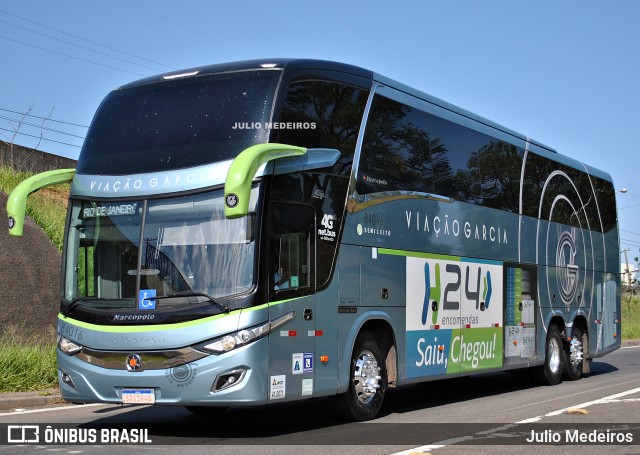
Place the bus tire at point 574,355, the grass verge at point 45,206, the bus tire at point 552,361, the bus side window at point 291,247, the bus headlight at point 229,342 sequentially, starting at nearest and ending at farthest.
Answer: the bus headlight at point 229,342
the bus side window at point 291,247
the bus tire at point 552,361
the bus tire at point 574,355
the grass verge at point 45,206

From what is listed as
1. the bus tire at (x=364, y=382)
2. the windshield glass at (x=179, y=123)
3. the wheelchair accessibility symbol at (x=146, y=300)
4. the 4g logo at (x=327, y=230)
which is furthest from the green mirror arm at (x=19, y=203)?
the bus tire at (x=364, y=382)

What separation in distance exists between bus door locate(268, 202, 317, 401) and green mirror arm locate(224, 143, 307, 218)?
0.78 m

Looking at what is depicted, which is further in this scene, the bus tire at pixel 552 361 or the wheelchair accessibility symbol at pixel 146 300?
the bus tire at pixel 552 361

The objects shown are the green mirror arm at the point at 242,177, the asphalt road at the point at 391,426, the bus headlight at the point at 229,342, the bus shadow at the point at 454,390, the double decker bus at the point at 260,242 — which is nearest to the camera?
the green mirror arm at the point at 242,177

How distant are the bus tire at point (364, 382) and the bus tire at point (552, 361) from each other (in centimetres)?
626

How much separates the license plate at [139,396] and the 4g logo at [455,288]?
14.9ft

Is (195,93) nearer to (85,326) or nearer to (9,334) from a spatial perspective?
(85,326)

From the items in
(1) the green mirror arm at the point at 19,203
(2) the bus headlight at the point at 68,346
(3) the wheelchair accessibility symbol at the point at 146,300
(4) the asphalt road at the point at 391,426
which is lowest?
(4) the asphalt road at the point at 391,426

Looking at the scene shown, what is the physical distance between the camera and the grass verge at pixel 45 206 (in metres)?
22.2

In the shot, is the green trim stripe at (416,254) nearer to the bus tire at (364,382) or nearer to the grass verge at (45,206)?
the bus tire at (364,382)

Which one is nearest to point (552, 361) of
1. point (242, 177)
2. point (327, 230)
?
point (327, 230)

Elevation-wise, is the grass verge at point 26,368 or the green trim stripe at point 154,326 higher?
the green trim stripe at point 154,326

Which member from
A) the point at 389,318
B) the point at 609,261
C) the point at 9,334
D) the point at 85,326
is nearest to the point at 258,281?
the point at 85,326

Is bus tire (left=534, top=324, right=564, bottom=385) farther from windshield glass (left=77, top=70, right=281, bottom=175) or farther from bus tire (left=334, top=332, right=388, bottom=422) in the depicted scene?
windshield glass (left=77, top=70, right=281, bottom=175)
